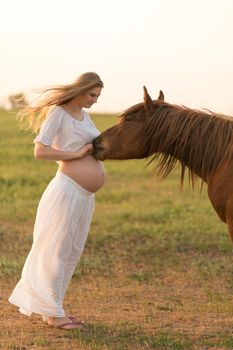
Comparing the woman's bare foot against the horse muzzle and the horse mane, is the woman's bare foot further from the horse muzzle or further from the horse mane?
the horse mane

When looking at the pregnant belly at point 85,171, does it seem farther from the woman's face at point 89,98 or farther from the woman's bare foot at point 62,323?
the woman's bare foot at point 62,323

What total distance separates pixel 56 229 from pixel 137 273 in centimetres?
298

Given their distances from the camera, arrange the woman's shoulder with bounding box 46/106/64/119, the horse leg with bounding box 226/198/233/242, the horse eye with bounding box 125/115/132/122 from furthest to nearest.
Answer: the woman's shoulder with bounding box 46/106/64/119
the horse eye with bounding box 125/115/132/122
the horse leg with bounding box 226/198/233/242

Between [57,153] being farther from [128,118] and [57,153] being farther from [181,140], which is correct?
[181,140]

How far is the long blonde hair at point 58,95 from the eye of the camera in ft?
20.9

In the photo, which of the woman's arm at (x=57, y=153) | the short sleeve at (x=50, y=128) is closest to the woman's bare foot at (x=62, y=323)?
the woman's arm at (x=57, y=153)

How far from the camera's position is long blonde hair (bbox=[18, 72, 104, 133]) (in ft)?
20.9

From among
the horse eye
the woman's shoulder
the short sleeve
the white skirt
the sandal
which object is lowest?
the sandal

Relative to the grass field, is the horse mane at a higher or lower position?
higher

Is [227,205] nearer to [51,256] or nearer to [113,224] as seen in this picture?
[51,256]

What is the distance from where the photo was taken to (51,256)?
6.49 metres

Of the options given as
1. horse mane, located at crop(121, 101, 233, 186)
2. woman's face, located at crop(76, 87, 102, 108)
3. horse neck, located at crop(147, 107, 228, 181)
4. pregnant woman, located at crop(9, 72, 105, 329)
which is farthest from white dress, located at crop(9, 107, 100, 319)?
horse neck, located at crop(147, 107, 228, 181)

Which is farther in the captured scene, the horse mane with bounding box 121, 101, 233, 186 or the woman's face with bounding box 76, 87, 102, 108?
the woman's face with bounding box 76, 87, 102, 108

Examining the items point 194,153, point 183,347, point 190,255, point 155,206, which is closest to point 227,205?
point 194,153
